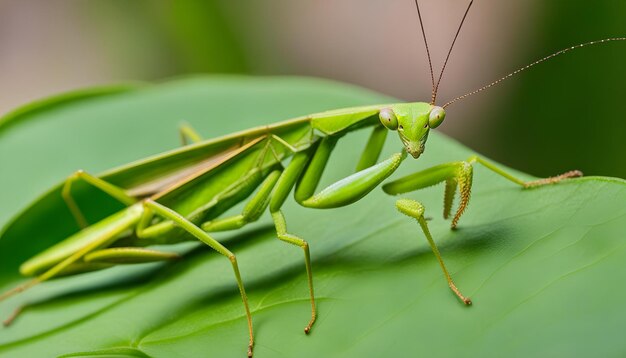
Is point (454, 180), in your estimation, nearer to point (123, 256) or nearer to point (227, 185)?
point (227, 185)

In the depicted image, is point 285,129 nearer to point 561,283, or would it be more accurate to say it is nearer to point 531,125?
point 561,283

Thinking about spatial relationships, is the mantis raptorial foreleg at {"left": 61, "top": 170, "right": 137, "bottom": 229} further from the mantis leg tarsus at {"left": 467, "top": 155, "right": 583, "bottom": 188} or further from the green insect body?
the mantis leg tarsus at {"left": 467, "top": 155, "right": 583, "bottom": 188}

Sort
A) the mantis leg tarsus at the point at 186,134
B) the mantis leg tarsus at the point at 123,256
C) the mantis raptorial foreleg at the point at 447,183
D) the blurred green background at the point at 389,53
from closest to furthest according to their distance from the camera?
the mantis raptorial foreleg at the point at 447,183
the mantis leg tarsus at the point at 123,256
the mantis leg tarsus at the point at 186,134
the blurred green background at the point at 389,53

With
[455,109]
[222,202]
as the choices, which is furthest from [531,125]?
[222,202]

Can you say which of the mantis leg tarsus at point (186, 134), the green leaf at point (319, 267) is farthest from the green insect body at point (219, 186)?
the mantis leg tarsus at point (186, 134)

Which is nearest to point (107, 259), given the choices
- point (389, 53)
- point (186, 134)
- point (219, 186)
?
point (219, 186)

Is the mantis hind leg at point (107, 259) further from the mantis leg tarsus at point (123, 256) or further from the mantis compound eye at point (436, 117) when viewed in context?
the mantis compound eye at point (436, 117)

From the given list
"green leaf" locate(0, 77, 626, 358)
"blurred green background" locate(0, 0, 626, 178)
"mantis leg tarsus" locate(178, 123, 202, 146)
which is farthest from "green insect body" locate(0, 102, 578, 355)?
"blurred green background" locate(0, 0, 626, 178)
